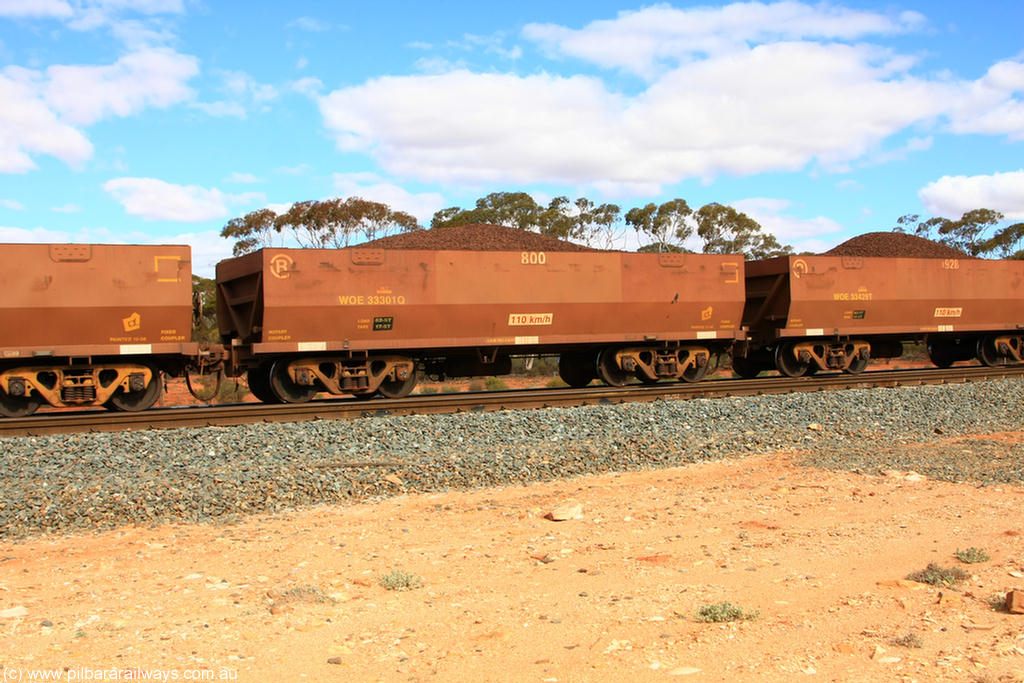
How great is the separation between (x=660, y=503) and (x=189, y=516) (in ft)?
13.4

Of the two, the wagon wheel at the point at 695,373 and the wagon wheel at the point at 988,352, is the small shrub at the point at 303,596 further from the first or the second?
the wagon wheel at the point at 988,352

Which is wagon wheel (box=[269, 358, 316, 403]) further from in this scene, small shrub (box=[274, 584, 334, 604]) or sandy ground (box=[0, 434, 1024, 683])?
small shrub (box=[274, 584, 334, 604])

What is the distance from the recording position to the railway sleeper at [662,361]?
1550 centimetres

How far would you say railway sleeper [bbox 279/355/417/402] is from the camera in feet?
43.9

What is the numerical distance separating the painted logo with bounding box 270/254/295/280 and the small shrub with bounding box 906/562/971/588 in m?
10.4

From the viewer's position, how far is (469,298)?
14.1 metres

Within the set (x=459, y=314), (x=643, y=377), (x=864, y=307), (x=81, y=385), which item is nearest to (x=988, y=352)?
(x=864, y=307)

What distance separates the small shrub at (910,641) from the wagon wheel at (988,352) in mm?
19214

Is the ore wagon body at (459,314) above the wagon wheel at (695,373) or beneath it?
above

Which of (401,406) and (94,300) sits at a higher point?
(94,300)

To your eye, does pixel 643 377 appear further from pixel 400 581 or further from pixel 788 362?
pixel 400 581

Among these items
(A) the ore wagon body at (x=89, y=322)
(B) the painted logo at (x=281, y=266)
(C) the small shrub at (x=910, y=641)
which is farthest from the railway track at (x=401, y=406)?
(C) the small shrub at (x=910, y=641)

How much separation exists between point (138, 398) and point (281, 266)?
3.04 meters

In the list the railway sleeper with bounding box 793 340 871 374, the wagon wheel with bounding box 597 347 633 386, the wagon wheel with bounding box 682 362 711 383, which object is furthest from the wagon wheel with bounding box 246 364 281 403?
the railway sleeper with bounding box 793 340 871 374
